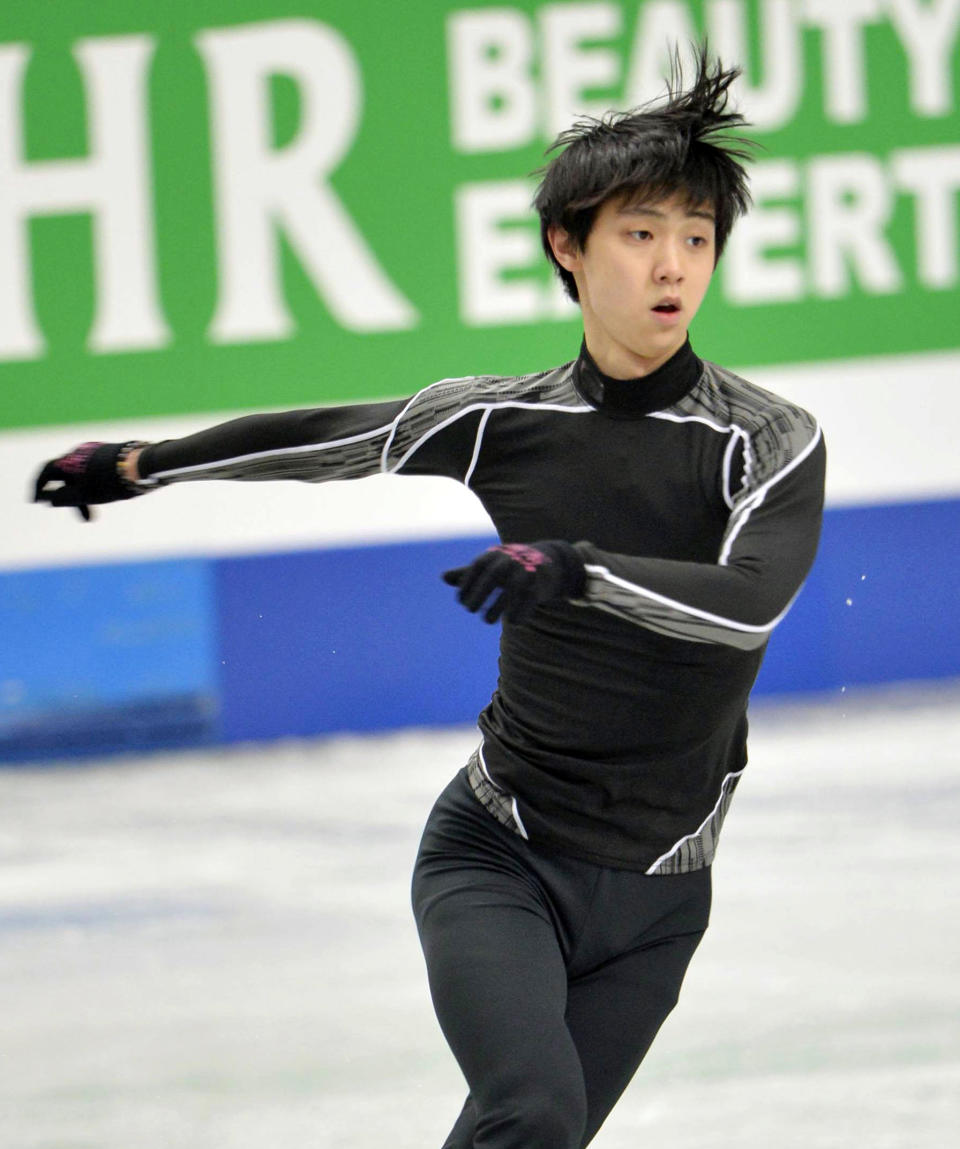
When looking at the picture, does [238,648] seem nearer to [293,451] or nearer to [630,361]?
[293,451]

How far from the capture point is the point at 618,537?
1896mm

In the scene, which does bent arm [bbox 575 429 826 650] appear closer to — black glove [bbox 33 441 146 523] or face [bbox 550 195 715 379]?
face [bbox 550 195 715 379]

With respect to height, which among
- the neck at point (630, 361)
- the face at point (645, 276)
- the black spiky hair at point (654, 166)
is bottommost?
the neck at point (630, 361)

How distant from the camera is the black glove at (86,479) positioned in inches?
86.1

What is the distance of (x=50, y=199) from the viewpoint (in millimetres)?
6090

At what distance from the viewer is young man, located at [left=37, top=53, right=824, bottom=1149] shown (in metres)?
1.85

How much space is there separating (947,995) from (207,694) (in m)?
3.42

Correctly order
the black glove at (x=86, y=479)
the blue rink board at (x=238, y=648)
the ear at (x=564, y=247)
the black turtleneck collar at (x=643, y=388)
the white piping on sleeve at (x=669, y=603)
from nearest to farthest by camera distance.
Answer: the white piping on sleeve at (x=669, y=603) < the black turtleneck collar at (x=643, y=388) < the ear at (x=564, y=247) < the black glove at (x=86, y=479) < the blue rink board at (x=238, y=648)

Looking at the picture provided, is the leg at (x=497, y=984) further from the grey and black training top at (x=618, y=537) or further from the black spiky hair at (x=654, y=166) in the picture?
the black spiky hair at (x=654, y=166)

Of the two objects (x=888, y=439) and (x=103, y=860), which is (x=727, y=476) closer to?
(x=103, y=860)

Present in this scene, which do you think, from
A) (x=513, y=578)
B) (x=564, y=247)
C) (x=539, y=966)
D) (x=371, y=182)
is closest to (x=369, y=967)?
(x=539, y=966)

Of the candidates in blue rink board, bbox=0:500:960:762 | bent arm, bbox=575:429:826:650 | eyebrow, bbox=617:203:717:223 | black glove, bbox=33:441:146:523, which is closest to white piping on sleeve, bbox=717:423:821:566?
bent arm, bbox=575:429:826:650

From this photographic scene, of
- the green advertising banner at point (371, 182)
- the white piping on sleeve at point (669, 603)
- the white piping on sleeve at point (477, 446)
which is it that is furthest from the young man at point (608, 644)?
the green advertising banner at point (371, 182)

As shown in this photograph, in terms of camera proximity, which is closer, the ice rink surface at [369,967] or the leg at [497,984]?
the leg at [497,984]
